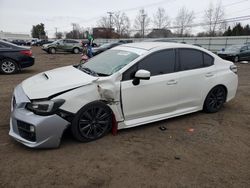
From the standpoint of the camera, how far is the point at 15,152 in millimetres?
3570

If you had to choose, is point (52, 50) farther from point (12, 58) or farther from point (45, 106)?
point (45, 106)

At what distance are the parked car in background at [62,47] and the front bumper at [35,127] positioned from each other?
78.7 ft

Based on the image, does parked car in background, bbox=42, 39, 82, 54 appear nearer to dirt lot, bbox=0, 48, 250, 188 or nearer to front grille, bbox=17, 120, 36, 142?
dirt lot, bbox=0, 48, 250, 188

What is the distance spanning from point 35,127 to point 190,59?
126 inches

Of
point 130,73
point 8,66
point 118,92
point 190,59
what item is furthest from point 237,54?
point 118,92

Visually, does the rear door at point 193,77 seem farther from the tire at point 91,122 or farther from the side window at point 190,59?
the tire at point 91,122

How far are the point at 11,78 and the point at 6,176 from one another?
7207 millimetres

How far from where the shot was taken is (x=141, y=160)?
135 inches

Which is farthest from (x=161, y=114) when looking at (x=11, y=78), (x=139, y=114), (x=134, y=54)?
(x=11, y=78)

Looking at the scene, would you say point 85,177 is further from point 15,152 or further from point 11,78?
point 11,78

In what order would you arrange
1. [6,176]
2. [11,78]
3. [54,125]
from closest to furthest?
[6,176] < [54,125] < [11,78]

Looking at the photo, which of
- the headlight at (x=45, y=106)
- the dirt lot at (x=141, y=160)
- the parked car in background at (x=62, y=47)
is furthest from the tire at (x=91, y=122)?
the parked car in background at (x=62, y=47)

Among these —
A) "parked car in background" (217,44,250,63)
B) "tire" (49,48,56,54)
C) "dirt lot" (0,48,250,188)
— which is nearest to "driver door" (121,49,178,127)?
"dirt lot" (0,48,250,188)

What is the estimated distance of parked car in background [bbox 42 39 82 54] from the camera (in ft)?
86.2
